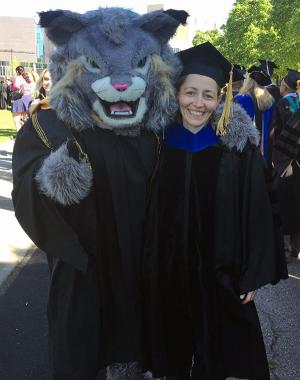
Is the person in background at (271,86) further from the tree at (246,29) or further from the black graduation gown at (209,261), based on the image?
the tree at (246,29)

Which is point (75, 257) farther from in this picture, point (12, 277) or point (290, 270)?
point (290, 270)

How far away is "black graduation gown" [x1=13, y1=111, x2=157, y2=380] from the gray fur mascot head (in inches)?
3.6

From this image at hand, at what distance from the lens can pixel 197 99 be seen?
79.2 inches

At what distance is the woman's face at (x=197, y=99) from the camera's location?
2023mm

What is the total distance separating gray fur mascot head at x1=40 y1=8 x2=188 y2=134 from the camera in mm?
1899

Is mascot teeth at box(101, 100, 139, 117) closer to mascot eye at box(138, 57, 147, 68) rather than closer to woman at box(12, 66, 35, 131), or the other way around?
mascot eye at box(138, 57, 147, 68)

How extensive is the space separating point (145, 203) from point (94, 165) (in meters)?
0.31

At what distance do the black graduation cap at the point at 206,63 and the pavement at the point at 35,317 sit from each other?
6.15ft

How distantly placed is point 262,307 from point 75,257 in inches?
86.3

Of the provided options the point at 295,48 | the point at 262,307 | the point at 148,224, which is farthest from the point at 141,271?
the point at 295,48

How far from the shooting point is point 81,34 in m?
1.94

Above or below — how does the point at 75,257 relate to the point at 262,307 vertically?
above

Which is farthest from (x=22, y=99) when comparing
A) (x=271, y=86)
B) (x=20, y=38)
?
(x=20, y=38)

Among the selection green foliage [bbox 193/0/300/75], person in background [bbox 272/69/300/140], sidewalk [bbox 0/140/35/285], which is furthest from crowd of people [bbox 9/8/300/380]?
green foliage [bbox 193/0/300/75]
